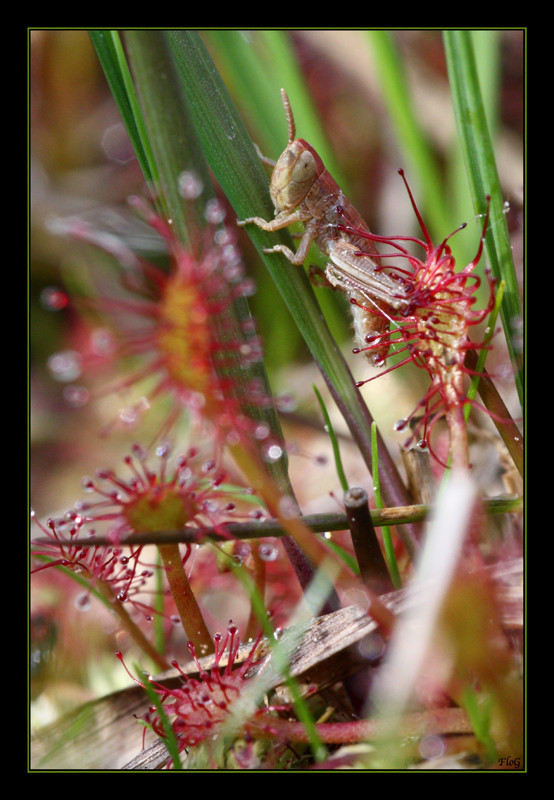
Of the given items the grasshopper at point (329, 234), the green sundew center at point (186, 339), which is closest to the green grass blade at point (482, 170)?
the grasshopper at point (329, 234)

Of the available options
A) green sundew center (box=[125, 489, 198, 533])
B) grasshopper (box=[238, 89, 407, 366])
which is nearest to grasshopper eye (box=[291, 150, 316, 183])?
grasshopper (box=[238, 89, 407, 366])

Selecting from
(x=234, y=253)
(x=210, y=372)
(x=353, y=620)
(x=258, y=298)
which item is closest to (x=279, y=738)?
(x=353, y=620)

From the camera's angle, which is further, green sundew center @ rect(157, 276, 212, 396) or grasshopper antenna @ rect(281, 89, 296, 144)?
grasshopper antenna @ rect(281, 89, 296, 144)

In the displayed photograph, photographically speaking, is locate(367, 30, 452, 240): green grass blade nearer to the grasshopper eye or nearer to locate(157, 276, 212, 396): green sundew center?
the grasshopper eye

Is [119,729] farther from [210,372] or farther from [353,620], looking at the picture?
[210,372]

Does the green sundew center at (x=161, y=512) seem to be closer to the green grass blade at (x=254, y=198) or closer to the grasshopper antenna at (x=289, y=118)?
the green grass blade at (x=254, y=198)

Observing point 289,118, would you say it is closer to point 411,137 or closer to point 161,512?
point 411,137

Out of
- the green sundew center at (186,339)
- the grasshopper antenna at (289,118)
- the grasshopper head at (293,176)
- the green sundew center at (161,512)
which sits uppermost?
the grasshopper antenna at (289,118)
